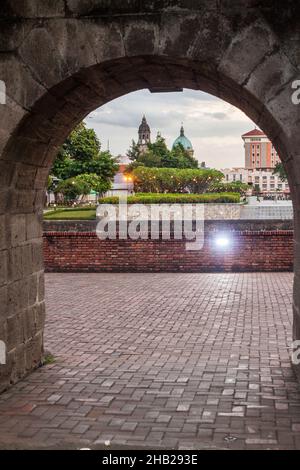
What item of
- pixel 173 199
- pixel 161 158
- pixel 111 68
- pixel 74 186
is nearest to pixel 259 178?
pixel 161 158

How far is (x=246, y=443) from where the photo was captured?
4594 millimetres

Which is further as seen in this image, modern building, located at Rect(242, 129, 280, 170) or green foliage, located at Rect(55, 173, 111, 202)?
modern building, located at Rect(242, 129, 280, 170)

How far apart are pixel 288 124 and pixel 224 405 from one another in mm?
2713

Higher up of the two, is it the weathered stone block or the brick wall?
the weathered stone block

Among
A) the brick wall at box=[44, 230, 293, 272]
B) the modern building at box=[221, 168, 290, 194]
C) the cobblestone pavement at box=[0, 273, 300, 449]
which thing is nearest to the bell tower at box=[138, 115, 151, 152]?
the modern building at box=[221, 168, 290, 194]

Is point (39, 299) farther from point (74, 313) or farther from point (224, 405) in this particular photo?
point (74, 313)

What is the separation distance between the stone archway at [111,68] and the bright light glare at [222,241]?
9654mm

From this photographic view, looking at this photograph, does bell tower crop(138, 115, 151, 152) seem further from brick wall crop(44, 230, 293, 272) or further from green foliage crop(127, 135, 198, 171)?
brick wall crop(44, 230, 293, 272)

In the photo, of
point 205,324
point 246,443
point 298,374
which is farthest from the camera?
point 205,324

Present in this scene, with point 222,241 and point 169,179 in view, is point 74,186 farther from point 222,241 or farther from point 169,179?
point 222,241

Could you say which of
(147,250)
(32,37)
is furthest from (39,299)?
(147,250)

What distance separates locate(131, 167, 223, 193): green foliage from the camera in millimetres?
50562

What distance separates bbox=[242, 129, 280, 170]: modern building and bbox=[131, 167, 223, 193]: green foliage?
9423 centimetres

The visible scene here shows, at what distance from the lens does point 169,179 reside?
5075 centimetres
